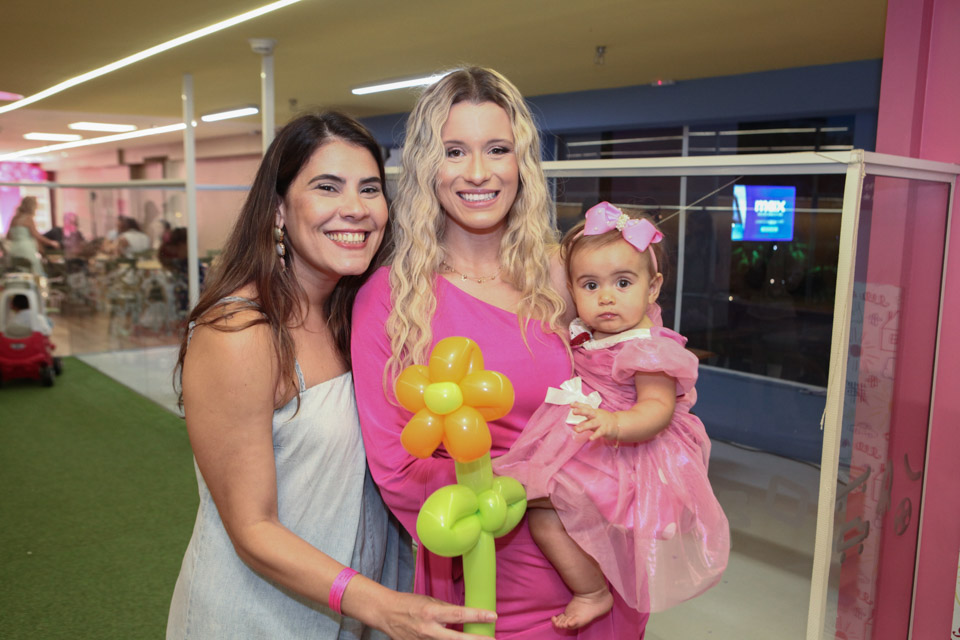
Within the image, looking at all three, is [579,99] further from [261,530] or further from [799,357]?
[261,530]

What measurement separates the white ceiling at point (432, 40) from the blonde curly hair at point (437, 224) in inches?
84.2

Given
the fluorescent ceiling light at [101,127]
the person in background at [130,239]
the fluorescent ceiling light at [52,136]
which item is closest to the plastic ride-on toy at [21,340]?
the person in background at [130,239]

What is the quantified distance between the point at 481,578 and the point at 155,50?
6052 millimetres

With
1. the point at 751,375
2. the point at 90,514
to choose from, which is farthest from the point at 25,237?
the point at 751,375

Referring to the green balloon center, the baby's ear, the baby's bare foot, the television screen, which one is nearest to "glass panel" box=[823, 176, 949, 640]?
the television screen

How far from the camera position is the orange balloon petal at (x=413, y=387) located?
3.56 ft

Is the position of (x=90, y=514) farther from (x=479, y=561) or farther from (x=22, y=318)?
(x=479, y=561)

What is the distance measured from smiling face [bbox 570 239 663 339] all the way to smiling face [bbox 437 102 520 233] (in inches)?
8.5

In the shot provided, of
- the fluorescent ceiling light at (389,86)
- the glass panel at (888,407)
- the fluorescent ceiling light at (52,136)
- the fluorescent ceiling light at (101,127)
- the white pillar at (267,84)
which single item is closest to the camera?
the glass panel at (888,407)

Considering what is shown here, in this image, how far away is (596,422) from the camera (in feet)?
4.10

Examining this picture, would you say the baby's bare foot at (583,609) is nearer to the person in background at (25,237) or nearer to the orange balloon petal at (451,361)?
the orange balloon petal at (451,361)

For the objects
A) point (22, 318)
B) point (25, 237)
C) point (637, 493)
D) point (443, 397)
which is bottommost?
point (22, 318)

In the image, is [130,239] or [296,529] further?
[130,239]

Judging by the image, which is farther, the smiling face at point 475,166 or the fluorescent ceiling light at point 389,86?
the fluorescent ceiling light at point 389,86
